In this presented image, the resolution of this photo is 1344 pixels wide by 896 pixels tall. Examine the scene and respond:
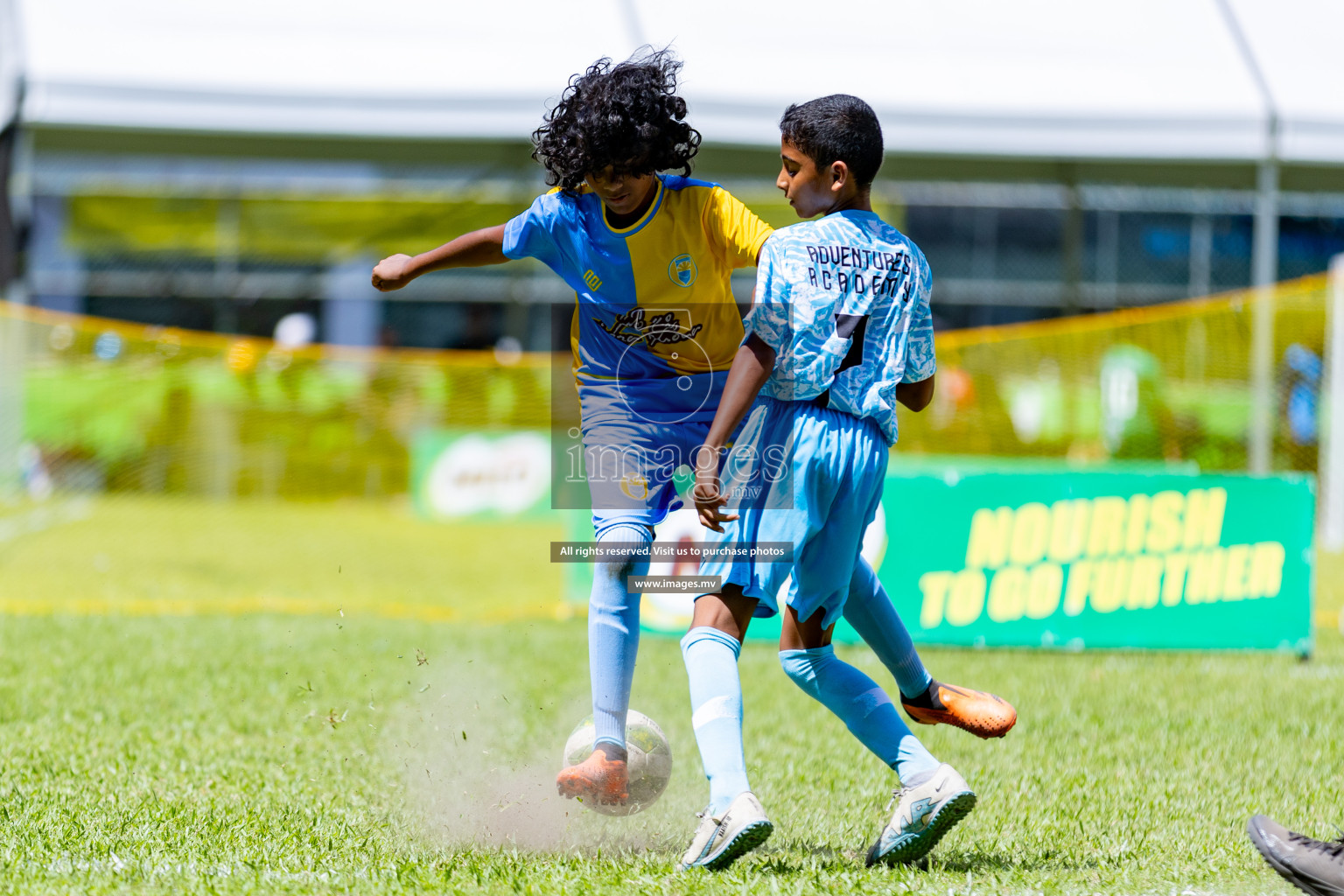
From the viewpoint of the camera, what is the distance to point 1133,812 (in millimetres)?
3975

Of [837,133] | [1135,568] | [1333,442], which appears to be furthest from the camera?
[1333,442]

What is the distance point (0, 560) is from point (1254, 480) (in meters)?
9.40

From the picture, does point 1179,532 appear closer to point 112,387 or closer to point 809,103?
point 809,103

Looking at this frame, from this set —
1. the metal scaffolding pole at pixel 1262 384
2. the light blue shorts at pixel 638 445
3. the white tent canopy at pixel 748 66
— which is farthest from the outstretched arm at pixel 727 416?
the white tent canopy at pixel 748 66

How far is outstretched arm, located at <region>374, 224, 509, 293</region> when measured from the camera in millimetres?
3492

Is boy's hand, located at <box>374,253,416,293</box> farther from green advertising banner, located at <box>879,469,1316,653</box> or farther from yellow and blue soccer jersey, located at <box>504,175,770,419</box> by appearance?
green advertising banner, located at <box>879,469,1316,653</box>

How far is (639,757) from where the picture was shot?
359 centimetres

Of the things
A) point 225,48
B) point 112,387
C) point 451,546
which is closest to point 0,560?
point 112,387

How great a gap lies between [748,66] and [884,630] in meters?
11.0

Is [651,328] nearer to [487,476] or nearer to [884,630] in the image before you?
[884,630]

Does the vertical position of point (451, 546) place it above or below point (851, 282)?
below

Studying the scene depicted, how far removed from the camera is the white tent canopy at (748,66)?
13.5 m

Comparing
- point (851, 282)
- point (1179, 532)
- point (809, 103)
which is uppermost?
point (809, 103)

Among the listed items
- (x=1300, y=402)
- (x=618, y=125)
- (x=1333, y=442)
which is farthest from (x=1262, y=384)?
(x=618, y=125)
